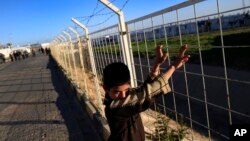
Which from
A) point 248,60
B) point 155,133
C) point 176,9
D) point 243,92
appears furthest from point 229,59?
point 176,9

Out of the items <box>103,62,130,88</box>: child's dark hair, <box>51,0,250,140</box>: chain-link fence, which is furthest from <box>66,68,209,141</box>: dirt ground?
<box>103,62,130,88</box>: child's dark hair

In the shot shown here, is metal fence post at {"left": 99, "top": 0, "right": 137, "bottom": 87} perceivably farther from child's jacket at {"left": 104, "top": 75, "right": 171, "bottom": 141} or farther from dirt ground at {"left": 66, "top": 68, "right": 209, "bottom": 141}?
child's jacket at {"left": 104, "top": 75, "right": 171, "bottom": 141}

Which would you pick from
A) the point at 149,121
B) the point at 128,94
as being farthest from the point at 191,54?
the point at 128,94

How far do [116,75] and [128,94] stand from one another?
0.15 meters

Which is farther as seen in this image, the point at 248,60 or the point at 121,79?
the point at 248,60

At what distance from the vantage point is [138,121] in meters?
3.07

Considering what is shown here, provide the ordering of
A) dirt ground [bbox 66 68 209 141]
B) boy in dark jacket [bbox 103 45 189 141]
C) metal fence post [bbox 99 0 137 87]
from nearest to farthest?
boy in dark jacket [bbox 103 45 189 141] → metal fence post [bbox 99 0 137 87] → dirt ground [bbox 66 68 209 141]

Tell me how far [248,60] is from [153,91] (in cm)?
2053

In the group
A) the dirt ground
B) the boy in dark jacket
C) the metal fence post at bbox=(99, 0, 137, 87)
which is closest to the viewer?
the boy in dark jacket

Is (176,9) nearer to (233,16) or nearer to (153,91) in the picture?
(233,16)

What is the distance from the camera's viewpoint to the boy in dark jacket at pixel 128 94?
106 inches

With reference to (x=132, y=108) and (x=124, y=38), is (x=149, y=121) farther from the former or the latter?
(x=132, y=108)

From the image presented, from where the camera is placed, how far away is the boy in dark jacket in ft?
8.80

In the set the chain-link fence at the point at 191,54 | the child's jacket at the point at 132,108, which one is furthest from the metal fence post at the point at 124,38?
the child's jacket at the point at 132,108
